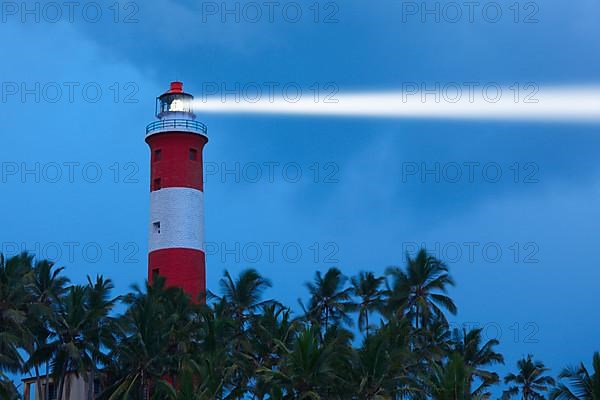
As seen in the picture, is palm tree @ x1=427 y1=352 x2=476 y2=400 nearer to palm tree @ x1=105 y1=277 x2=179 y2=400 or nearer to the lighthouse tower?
palm tree @ x1=105 y1=277 x2=179 y2=400

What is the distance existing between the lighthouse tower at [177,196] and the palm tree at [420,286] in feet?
41.0

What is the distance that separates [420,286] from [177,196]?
53.9 feet

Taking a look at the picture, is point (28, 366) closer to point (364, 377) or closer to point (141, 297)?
point (141, 297)

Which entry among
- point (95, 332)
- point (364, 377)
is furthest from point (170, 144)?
point (364, 377)

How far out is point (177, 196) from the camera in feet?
242

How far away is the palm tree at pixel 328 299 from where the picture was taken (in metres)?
74.1

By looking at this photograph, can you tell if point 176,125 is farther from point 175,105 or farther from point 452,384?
point 452,384

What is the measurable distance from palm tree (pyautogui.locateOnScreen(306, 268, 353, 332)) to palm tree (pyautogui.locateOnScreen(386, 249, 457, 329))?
4729mm

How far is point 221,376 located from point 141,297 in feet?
32.6

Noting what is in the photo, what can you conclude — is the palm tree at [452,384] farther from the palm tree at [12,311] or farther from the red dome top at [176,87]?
the red dome top at [176,87]

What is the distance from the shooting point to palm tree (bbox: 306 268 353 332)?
74.1m

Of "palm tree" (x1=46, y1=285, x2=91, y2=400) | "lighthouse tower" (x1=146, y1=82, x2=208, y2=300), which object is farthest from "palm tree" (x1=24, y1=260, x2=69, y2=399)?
"lighthouse tower" (x1=146, y1=82, x2=208, y2=300)

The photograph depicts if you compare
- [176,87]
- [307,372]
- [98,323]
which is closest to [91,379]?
[98,323]

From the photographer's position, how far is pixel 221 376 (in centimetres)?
5684
